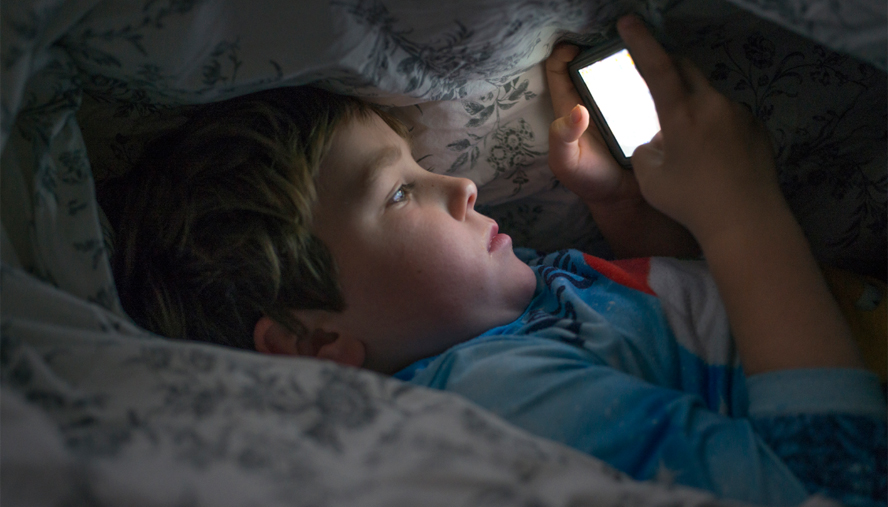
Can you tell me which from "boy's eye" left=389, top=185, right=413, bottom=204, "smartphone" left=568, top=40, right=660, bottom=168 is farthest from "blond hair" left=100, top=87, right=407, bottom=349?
"smartphone" left=568, top=40, right=660, bottom=168

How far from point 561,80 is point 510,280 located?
0.33 metres

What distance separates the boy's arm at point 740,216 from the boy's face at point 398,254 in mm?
266

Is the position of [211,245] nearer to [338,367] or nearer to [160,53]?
[160,53]

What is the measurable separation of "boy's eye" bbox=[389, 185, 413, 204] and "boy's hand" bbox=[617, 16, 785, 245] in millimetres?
341

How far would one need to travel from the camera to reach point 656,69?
0.68 m

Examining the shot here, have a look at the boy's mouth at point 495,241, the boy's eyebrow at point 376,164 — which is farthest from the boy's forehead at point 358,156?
the boy's mouth at point 495,241

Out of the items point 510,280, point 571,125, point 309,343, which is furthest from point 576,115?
point 309,343

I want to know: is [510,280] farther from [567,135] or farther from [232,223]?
[232,223]

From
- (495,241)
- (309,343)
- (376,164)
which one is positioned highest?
(376,164)

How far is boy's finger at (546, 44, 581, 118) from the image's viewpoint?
83cm

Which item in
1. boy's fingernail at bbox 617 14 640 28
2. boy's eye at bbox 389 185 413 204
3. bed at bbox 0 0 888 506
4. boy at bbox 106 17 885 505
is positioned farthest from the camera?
boy's eye at bbox 389 185 413 204

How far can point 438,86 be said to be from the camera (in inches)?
32.2

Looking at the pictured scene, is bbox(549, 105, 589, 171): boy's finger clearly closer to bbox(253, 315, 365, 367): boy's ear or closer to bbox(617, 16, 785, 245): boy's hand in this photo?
bbox(617, 16, 785, 245): boy's hand

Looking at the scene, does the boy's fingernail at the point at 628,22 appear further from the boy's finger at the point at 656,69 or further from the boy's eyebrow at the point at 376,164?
the boy's eyebrow at the point at 376,164
